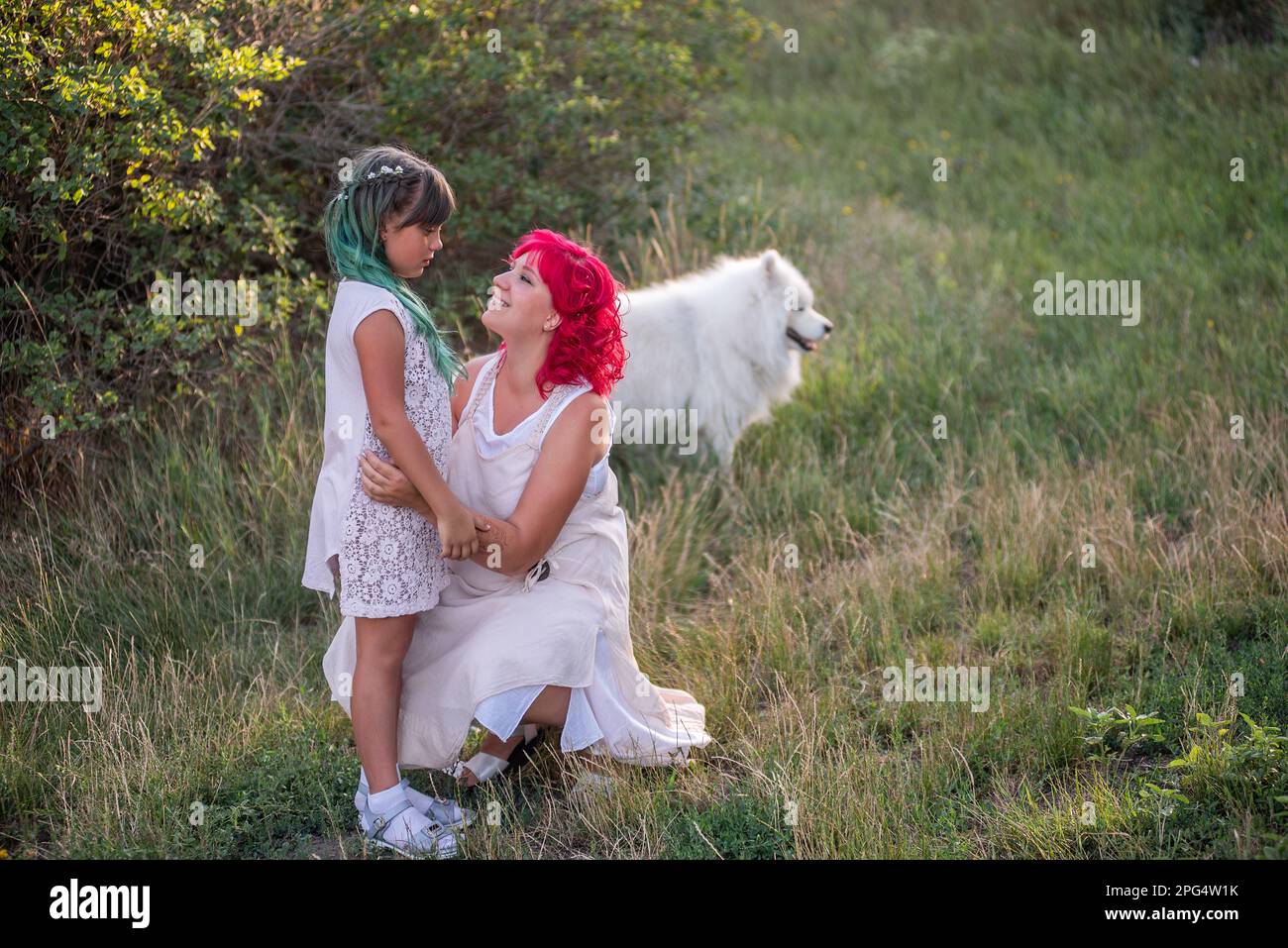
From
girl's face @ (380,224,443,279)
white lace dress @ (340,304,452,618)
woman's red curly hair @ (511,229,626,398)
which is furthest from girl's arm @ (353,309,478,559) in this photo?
woman's red curly hair @ (511,229,626,398)

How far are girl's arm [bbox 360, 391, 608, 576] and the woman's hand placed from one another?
0.35ft

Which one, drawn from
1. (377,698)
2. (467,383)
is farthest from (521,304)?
(377,698)

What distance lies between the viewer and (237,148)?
231 inches

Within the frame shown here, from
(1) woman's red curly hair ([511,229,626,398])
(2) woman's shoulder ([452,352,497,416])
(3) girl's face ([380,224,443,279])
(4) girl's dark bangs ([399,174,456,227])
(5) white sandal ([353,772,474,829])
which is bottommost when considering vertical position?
(5) white sandal ([353,772,474,829])

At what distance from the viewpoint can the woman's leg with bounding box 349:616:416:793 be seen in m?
3.31

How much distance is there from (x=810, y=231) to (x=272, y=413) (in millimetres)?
5283

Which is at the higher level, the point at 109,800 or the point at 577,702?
the point at 577,702

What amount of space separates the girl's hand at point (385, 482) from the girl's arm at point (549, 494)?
26 centimetres

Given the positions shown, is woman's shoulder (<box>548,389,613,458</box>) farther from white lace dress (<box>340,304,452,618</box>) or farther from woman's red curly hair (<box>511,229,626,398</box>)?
white lace dress (<box>340,304,452,618</box>)

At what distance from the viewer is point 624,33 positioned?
8.11 metres

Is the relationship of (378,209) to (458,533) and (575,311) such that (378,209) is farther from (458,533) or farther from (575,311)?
(458,533)
